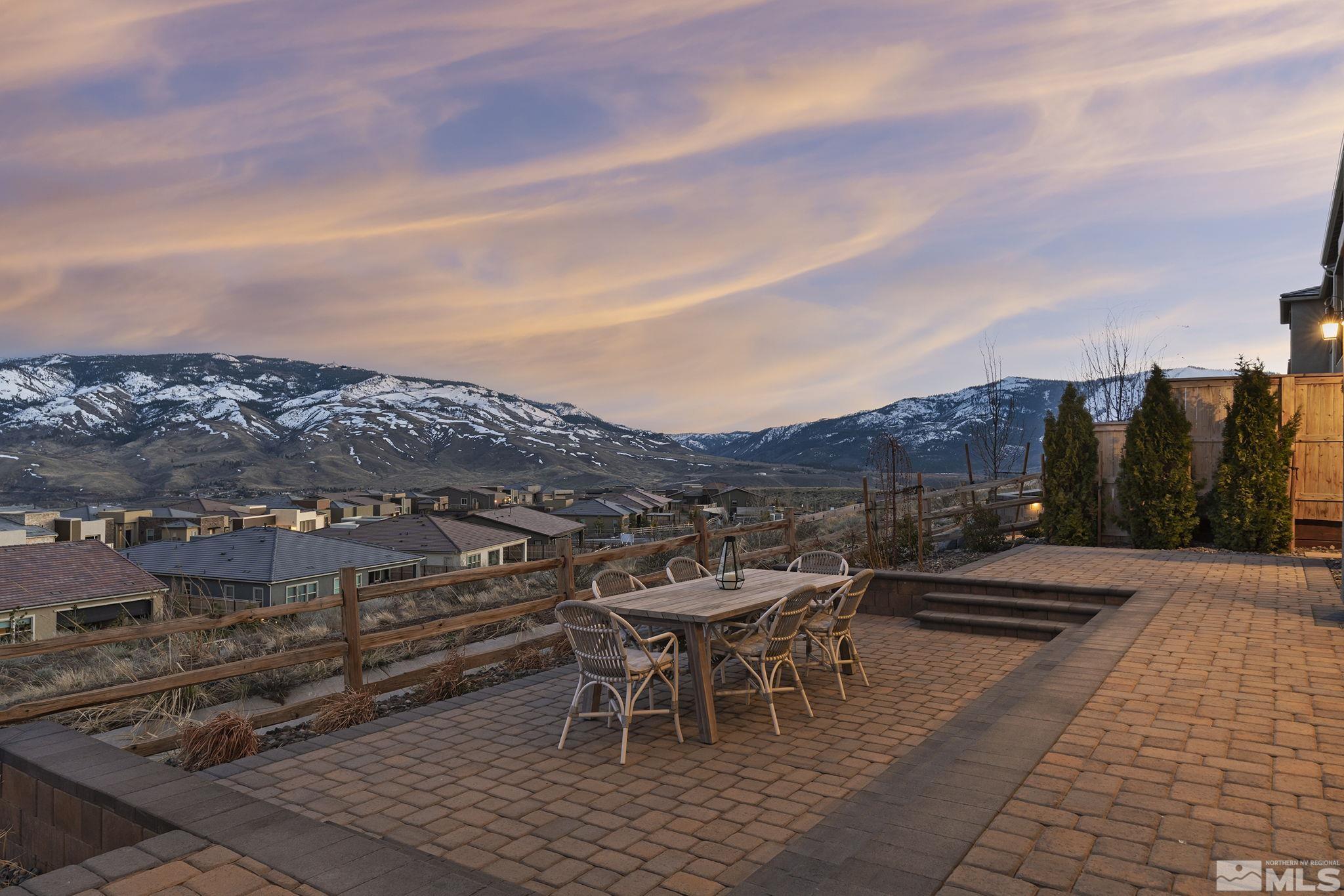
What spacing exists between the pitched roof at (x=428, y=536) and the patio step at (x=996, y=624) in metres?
29.9

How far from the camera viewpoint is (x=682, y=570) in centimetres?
677

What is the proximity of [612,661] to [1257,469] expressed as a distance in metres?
11.8

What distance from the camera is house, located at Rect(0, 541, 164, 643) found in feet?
66.1

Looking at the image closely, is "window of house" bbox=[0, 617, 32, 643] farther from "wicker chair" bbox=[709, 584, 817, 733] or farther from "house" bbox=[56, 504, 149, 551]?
"house" bbox=[56, 504, 149, 551]

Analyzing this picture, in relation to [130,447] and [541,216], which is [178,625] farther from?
[130,447]

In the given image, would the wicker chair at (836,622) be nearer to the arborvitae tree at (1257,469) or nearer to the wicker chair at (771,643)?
the wicker chair at (771,643)

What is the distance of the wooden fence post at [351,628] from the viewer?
555cm

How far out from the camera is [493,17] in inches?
408

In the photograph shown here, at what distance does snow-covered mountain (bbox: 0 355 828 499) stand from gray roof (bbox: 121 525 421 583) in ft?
300

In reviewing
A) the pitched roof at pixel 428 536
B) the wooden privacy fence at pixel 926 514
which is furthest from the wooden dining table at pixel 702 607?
the pitched roof at pixel 428 536

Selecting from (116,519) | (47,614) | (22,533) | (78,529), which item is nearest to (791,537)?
(47,614)

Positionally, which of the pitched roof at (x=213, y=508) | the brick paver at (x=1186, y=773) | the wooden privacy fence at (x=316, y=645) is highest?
the wooden privacy fence at (x=316, y=645)

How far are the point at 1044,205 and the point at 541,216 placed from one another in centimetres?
1259

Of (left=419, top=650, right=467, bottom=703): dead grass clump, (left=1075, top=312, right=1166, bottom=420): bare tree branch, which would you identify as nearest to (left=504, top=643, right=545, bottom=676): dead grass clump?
(left=419, top=650, right=467, bottom=703): dead grass clump
